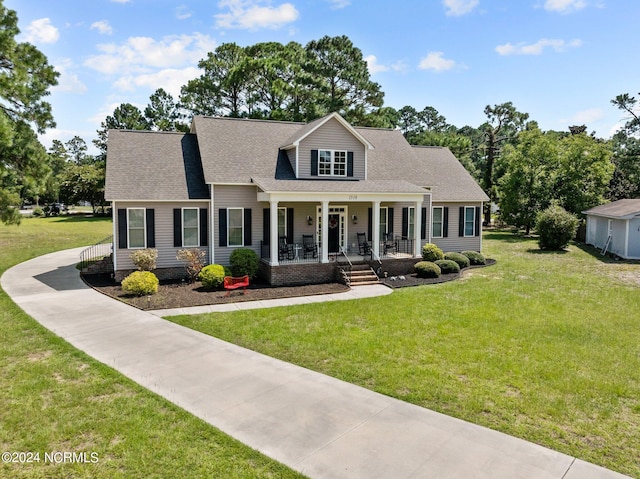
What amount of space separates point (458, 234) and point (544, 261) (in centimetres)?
477

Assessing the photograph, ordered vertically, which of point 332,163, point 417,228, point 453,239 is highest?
point 332,163

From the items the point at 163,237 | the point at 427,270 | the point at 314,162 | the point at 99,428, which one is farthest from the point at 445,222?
the point at 99,428

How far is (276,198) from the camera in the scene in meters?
18.0

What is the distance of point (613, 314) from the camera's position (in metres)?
13.5

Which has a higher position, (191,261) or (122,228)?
(122,228)

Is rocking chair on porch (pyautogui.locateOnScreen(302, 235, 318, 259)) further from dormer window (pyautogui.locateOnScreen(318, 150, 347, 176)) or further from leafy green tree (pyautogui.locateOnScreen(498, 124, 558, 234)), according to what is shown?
leafy green tree (pyautogui.locateOnScreen(498, 124, 558, 234))

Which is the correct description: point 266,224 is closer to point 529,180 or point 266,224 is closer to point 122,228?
point 122,228

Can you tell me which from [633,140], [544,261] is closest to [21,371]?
[544,261]

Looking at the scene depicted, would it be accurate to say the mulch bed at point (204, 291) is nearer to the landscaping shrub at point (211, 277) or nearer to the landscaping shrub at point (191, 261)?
the landscaping shrub at point (211, 277)

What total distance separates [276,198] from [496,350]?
10.5 metres

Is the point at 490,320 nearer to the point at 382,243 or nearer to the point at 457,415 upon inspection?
the point at 457,415

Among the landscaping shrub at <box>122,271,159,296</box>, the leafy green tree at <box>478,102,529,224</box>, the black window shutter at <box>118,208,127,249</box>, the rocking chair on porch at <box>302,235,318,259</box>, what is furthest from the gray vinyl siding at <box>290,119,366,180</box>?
the leafy green tree at <box>478,102,529,224</box>

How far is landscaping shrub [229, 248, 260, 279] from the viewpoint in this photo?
18172 millimetres

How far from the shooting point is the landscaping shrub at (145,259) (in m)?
17.6
